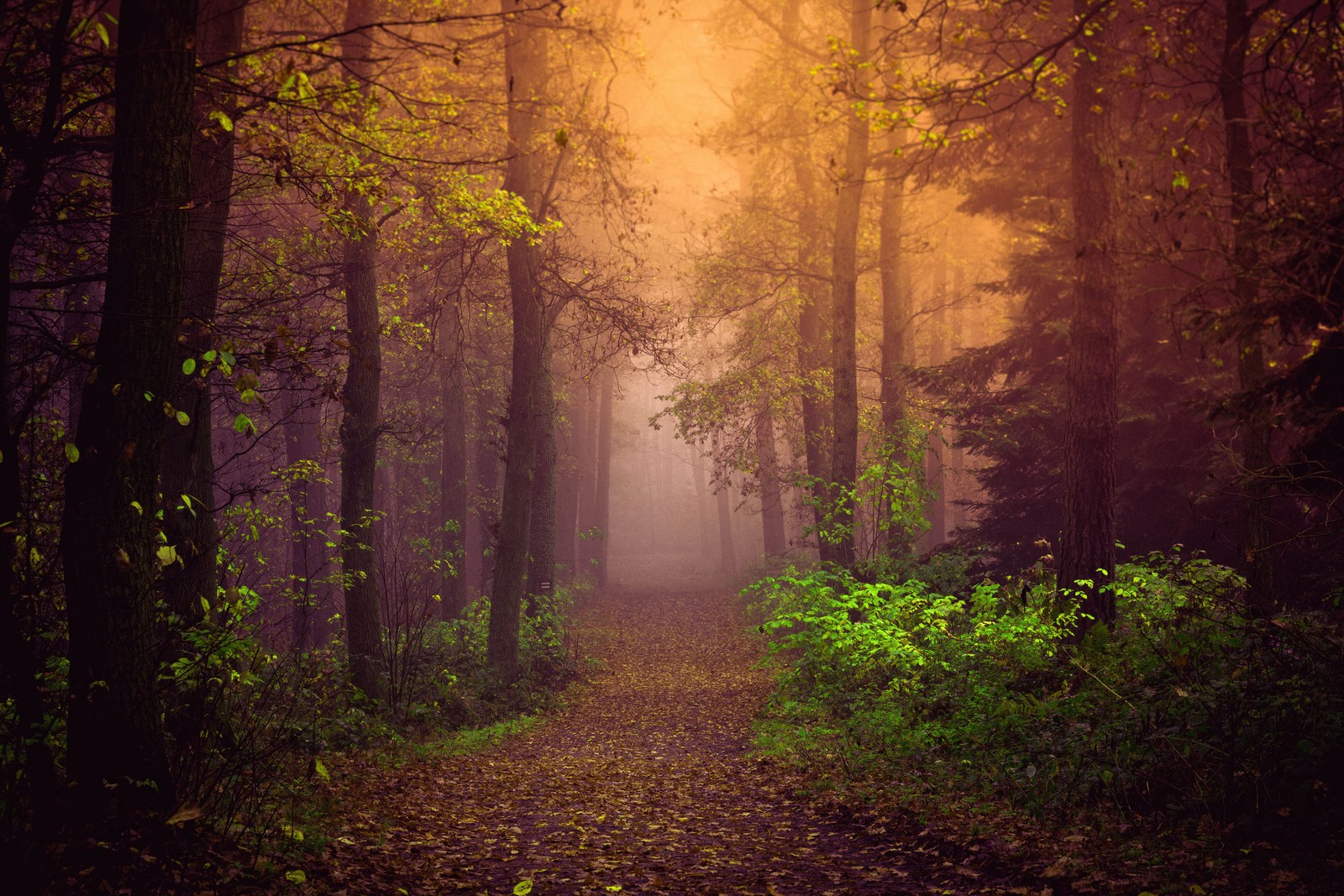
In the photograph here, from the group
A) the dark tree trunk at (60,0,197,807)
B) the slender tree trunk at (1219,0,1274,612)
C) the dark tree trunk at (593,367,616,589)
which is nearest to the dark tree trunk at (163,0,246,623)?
the dark tree trunk at (60,0,197,807)

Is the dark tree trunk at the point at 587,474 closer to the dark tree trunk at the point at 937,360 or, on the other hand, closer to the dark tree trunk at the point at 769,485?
the dark tree trunk at the point at 769,485

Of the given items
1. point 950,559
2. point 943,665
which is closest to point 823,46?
point 950,559

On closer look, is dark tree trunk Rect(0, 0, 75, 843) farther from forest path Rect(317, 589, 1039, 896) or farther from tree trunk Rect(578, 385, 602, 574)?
tree trunk Rect(578, 385, 602, 574)

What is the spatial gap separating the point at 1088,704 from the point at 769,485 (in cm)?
1852

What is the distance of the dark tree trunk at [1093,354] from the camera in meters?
9.02

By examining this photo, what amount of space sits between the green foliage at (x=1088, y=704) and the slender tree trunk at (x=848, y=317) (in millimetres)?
3401

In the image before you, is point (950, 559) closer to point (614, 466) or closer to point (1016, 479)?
point (1016, 479)

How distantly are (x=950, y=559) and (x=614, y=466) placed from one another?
50837mm

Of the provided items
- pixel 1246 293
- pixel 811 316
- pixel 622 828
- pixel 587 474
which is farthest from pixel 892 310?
pixel 587 474

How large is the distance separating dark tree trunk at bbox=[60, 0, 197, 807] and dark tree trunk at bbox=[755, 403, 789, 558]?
17.8 meters

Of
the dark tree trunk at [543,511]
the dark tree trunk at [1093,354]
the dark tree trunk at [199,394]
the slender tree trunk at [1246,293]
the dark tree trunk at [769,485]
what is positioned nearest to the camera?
the dark tree trunk at [199,394]

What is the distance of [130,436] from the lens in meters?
4.68

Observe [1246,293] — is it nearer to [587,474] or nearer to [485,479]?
[485,479]

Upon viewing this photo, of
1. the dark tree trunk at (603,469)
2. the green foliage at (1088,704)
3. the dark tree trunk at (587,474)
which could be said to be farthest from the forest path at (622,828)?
the dark tree trunk at (603,469)
